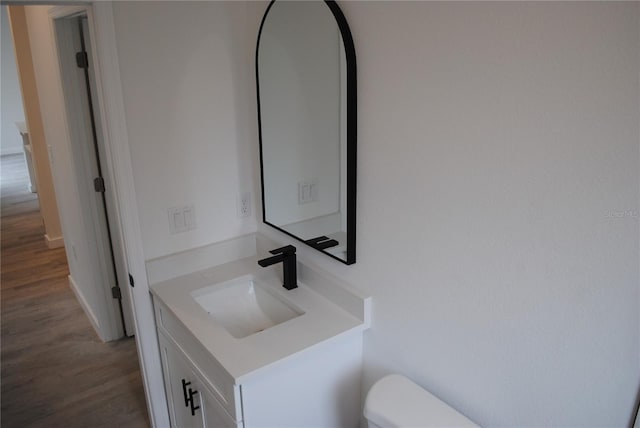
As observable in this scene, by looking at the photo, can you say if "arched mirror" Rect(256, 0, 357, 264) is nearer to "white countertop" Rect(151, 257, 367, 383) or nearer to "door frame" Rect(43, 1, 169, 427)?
"white countertop" Rect(151, 257, 367, 383)

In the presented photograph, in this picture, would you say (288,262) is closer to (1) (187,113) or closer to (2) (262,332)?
(2) (262,332)

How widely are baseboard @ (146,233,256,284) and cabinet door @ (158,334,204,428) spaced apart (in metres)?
0.27

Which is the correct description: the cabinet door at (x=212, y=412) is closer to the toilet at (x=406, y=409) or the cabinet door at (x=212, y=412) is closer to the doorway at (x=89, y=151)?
the toilet at (x=406, y=409)

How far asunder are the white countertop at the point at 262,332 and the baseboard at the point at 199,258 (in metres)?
0.03

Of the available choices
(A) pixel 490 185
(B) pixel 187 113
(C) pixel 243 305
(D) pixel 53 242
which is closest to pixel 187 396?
(C) pixel 243 305

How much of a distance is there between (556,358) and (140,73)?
161 cm

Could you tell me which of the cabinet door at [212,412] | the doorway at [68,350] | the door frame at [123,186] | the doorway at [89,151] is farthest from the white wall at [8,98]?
the cabinet door at [212,412]

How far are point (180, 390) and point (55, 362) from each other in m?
1.33

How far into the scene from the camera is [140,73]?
67.1 inches

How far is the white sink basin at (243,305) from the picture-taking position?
185 centimetres

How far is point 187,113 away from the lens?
1845mm

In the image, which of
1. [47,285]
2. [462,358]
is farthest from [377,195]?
[47,285]

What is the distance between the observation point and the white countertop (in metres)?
1.43

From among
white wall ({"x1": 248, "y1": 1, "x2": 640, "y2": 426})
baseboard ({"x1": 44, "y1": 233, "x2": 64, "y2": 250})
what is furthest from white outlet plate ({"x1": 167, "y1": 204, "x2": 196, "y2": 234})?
baseboard ({"x1": 44, "y1": 233, "x2": 64, "y2": 250})
